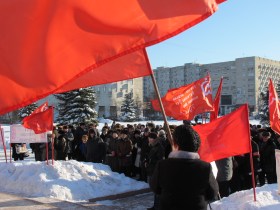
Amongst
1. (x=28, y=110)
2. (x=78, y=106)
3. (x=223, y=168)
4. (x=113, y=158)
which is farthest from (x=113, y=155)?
(x=28, y=110)

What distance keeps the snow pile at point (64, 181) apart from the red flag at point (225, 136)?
177 inches

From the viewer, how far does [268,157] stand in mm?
10555

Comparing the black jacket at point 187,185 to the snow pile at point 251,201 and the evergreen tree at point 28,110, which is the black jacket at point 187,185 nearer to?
the snow pile at point 251,201

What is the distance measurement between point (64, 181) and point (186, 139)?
23.7 ft

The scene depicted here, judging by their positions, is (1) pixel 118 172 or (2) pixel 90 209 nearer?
(2) pixel 90 209

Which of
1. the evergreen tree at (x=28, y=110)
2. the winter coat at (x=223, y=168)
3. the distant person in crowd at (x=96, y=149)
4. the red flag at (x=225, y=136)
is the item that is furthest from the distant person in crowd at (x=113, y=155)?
the evergreen tree at (x=28, y=110)

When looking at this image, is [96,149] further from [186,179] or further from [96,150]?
[186,179]

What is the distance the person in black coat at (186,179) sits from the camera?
11.7 feet

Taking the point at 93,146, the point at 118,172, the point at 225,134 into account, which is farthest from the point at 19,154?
the point at 225,134

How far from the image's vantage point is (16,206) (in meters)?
8.37

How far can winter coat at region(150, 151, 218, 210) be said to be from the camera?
357 centimetres

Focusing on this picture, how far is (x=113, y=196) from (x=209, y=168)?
23.6 feet

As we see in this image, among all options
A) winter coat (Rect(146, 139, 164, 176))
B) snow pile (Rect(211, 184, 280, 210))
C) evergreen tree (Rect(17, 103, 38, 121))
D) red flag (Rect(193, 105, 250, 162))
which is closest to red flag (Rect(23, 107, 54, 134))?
winter coat (Rect(146, 139, 164, 176))

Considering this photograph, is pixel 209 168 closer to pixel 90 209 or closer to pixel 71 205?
pixel 90 209
